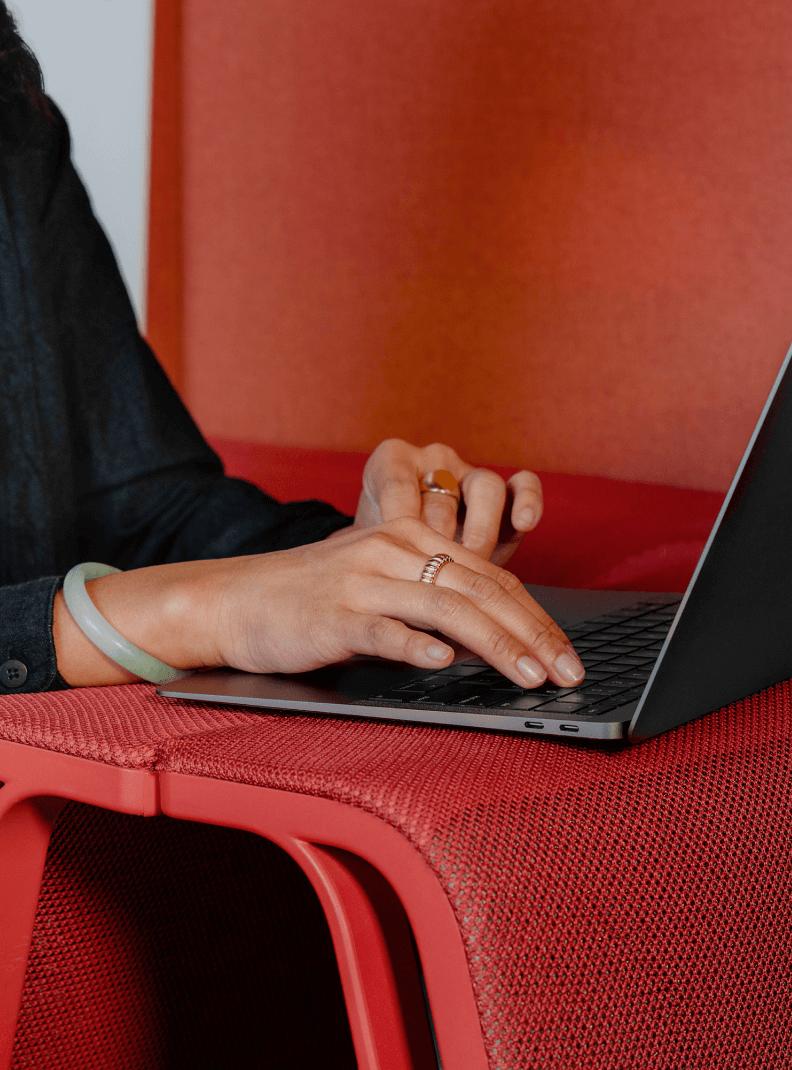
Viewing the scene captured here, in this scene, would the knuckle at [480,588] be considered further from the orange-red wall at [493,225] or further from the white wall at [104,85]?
the white wall at [104,85]

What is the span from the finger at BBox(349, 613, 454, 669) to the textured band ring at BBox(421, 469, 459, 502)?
11.5 inches

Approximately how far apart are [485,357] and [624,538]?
122 centimetres

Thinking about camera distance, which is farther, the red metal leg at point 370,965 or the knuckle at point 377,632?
the knuckle at point 377,632

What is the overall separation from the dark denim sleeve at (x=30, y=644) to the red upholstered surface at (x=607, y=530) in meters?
0.64

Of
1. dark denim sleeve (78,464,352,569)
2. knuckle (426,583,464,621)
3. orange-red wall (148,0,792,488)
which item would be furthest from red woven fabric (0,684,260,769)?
orange-red wall (148,0,792,488)

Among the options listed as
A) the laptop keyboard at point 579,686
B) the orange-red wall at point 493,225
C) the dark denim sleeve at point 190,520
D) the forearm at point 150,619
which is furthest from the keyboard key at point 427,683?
the orange-red wall at point 493,225

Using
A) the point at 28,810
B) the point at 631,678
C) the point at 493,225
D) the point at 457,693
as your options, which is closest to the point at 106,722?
the point at 28,810

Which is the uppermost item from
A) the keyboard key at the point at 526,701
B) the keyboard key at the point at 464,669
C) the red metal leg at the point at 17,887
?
the keyboard key at the point at 526,701

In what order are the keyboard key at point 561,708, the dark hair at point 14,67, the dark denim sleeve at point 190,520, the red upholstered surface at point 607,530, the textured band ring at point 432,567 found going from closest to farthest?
the keyboard key at point 561,708, the textured band ring at point 432,567, the dark denim sleeve at point 190,520, the red upholstered surface at point 607,530, the dark hair at point 14,67

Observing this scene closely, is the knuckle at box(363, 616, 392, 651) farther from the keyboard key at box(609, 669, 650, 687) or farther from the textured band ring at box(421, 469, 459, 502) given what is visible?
the textured band ring at box(421, 469, 459, 502)

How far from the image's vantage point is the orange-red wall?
177 cm

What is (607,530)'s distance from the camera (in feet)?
3.72

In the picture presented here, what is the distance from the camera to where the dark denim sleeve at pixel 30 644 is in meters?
0.54

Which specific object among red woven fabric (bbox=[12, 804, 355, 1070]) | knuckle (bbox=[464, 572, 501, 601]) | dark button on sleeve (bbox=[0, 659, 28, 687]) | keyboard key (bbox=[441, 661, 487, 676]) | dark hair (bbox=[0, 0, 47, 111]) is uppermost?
dark hair (bbox=[0, 0, 47, 111])
